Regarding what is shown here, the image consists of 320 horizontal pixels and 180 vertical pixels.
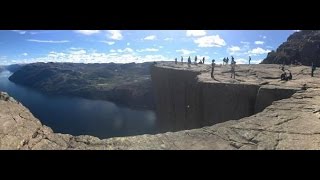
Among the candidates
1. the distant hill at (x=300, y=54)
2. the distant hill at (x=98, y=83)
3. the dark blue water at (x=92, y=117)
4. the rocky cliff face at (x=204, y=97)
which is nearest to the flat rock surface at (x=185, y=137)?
the rocky cliff face at (x=204, y=97)

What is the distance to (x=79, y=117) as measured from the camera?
3465 inches

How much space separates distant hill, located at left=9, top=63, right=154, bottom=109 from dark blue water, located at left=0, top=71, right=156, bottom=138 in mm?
5690

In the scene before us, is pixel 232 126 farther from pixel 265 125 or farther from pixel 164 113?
pixel 164 113

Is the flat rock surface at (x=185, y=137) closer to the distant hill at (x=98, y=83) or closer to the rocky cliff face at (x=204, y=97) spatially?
the rocky cliff face at (x=204, y=97)

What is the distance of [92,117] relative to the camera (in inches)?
3425

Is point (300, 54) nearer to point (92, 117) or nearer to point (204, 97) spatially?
point (204, 97)

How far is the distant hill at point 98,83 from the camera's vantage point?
105m

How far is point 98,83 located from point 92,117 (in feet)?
211

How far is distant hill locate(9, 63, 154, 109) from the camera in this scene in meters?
105

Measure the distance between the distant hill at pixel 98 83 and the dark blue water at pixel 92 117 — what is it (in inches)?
224

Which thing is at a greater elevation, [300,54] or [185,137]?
[300,54]

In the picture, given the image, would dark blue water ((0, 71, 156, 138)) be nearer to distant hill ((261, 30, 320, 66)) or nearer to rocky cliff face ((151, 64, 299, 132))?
rocky cliff face ((151, 64, 299, 132))

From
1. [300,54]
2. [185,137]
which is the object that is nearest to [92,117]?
[300,54]
